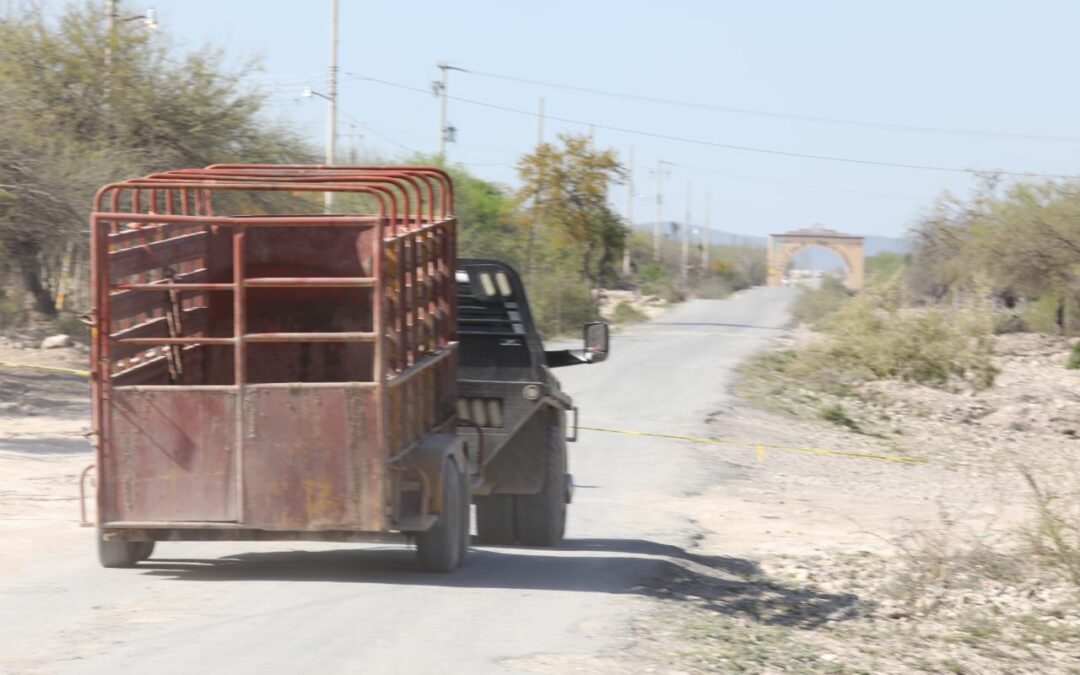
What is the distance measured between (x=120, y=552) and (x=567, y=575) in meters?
3.02

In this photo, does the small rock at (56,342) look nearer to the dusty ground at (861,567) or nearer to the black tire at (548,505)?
the dusty ground at (861,567)

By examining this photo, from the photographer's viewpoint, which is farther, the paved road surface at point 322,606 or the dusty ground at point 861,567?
the dusty ground at point 861,567

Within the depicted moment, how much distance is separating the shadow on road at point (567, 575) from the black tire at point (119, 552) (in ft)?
0.36

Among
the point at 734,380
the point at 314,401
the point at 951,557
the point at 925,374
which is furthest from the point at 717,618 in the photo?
the point at 925,374

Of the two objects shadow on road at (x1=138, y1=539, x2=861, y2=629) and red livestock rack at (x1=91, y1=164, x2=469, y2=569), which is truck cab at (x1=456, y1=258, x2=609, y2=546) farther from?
red livestock rack at (x1=91, y1=164, x2=469, y2=569)

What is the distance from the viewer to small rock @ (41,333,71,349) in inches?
1134

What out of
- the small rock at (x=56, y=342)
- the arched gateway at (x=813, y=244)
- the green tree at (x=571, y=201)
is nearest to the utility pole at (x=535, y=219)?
the green tree at (x=571, y=201)

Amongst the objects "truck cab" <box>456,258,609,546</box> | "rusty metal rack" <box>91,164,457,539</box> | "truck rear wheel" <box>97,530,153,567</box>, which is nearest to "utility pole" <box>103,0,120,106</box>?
"truck cab" <box>456,258,609,546</box>

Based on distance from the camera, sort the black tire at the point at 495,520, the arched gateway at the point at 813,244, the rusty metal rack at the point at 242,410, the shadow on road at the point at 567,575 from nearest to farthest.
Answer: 1. the rusty metal rack at the point at 242,410
2. the shadow on road at the point at 567,575
3. the black tire at the point at 495,520
4. the arched gateway at the point at 813,244

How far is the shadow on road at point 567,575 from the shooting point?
9.71 m

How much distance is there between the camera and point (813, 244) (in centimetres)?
18025

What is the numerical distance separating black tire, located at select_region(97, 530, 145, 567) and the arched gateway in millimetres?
150218

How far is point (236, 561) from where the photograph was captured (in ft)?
34.1

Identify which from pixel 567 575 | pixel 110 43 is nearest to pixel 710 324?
pixel 110 43
